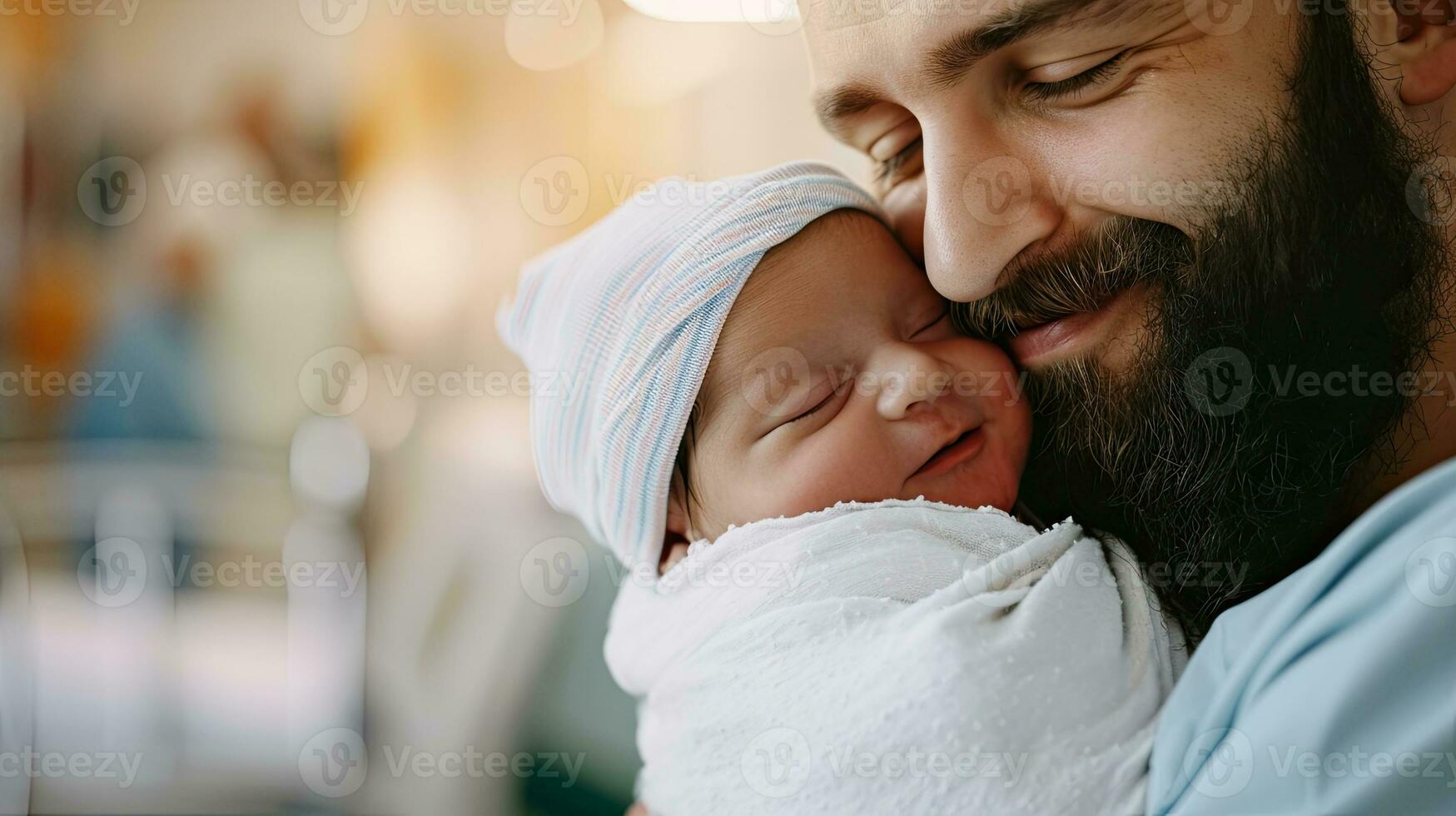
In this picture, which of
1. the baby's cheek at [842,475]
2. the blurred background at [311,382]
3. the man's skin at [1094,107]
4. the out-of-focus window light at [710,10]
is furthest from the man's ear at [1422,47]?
the out-of-focus window light at [710,10]

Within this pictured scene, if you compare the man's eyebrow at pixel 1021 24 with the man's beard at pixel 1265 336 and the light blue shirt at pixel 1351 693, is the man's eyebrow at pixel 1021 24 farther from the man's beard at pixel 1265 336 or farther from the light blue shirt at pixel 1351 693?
the light blue shirt at pixel 1351 693

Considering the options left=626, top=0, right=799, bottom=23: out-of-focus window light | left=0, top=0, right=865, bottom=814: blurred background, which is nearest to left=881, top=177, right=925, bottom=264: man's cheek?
left=0, top=0, right=865, bottom=814: blurred background

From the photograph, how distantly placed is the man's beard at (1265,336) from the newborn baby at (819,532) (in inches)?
3.1

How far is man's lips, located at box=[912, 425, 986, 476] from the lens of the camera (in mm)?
976

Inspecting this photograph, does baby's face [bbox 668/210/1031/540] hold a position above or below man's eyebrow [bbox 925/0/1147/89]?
below

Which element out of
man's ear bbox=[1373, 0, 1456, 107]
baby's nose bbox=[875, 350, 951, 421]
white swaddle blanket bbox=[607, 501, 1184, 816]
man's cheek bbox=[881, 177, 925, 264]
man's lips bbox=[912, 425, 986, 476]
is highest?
man's ear bbox=[1373, 0, 1456, 107]

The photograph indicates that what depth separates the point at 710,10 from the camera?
8.02ft

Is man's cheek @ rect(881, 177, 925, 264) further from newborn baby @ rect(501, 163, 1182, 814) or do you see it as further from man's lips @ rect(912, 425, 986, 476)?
man's lips @ rect(912, 425, 986, 476)

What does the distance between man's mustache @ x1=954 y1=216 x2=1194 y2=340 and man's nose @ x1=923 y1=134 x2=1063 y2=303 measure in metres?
0.02

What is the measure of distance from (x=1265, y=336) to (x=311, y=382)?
2.72 meters

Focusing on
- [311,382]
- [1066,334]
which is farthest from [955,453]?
[311,382]

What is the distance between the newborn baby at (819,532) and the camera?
0.77 meters

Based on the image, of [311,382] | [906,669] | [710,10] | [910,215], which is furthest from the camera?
[311,382]

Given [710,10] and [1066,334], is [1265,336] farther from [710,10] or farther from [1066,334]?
[710,10]
